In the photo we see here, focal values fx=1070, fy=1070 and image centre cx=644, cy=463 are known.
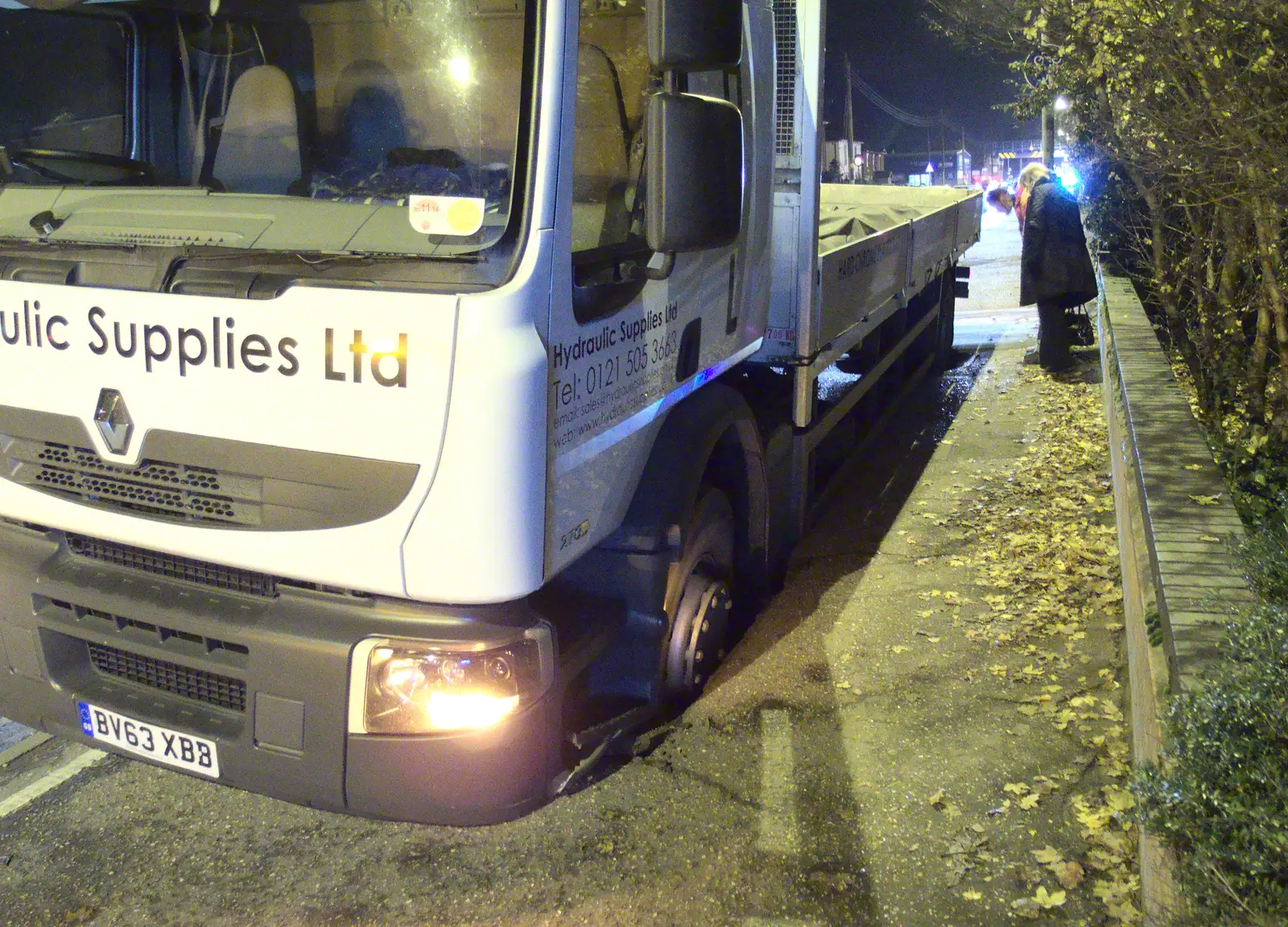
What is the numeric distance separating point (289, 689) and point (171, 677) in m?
0.48

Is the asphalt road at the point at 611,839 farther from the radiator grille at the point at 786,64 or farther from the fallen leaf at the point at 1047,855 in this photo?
the radiator grille at the point at 786,64

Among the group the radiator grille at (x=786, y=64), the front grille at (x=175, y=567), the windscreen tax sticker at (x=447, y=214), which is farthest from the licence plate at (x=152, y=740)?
the radiator grille at (x=786, y=64)

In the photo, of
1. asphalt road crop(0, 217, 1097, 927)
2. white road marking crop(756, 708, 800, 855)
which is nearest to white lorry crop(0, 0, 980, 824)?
asphalt road crop(0, 217, 1097, 927)

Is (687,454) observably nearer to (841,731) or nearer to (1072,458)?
(841,731)

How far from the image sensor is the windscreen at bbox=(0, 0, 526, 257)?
272 cm

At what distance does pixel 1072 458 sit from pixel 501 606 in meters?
5.88

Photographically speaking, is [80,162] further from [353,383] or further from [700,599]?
[700,599]

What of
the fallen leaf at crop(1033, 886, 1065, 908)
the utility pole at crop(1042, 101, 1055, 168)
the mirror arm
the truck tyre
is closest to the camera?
the fallen leaf at crop(1033, 886, 1065, 908)

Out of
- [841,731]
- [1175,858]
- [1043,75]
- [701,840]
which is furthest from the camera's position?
[1043,75]

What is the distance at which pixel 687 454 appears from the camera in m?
3.55

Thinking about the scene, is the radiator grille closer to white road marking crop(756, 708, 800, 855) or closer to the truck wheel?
the truck wheel

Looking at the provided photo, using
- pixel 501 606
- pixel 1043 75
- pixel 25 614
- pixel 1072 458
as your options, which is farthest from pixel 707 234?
pixel 1043 75

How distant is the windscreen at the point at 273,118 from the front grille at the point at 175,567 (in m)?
0.86

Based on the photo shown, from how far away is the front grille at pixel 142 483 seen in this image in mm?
2730
